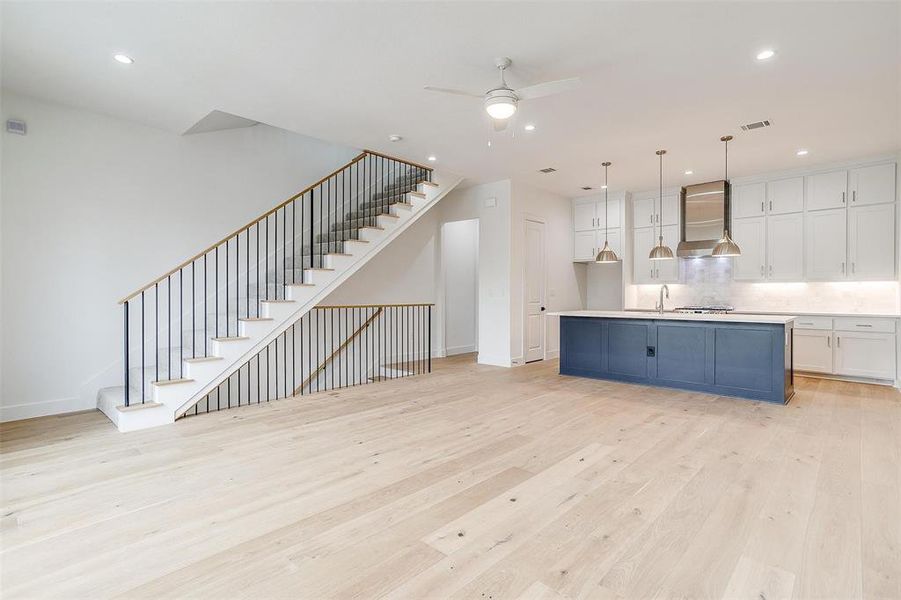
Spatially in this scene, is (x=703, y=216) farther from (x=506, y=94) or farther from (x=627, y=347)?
(x=506, y=94)

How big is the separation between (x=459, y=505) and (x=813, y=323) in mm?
6319

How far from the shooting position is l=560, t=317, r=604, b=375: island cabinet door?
621cm

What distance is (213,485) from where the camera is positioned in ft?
9.40

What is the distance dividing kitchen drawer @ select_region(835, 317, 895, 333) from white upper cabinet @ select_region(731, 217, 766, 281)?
118cm

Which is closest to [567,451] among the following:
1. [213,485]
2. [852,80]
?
[213,485]

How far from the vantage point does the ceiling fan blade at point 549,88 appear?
3.22 metres

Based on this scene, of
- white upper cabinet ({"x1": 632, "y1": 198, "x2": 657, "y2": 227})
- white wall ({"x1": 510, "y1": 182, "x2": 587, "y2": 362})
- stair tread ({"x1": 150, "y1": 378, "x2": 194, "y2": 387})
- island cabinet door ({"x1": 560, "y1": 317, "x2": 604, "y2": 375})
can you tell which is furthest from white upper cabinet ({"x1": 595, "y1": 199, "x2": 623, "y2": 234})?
stair tread ({"x1": 150, "y1": 378, "x2": 194, "y2": 387})

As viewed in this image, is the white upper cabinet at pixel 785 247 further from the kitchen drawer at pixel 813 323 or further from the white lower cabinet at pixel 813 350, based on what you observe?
the white lower cabinet at pixel 813 350

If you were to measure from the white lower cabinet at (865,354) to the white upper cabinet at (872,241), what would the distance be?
0.83 meters

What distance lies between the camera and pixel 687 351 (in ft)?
17.8

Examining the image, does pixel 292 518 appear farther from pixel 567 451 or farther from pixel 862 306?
pixel 862 306

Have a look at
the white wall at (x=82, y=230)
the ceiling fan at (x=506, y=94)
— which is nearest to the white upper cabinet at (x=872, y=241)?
the ceiling fan at (x=506, y=94)

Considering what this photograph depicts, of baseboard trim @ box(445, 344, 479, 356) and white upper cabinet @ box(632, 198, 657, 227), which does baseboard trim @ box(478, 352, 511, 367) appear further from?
white upper cabinet @ box(632, 198, 657, 227)

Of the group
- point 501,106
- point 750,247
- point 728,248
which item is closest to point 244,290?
point 501,106
